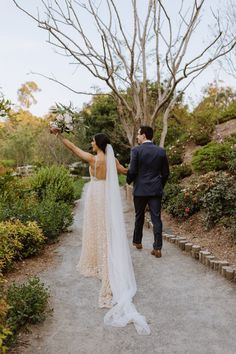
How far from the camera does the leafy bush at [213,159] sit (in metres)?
10.4

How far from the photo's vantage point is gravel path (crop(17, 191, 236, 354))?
3.39 meters

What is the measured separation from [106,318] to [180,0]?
28.4 ft

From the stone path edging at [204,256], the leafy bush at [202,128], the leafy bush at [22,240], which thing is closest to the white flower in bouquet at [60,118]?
the leafy bush at [22,240]

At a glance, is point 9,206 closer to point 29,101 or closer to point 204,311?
point 204,311

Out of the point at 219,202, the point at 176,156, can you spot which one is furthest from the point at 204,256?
the point at 176,156

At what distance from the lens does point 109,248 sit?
4867 millimetres

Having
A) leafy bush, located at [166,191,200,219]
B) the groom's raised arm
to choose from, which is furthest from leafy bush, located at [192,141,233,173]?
the groom's raised arm

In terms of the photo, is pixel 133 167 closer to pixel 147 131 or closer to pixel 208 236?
pixel 147 131

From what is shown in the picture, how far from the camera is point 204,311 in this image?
13.6 ft

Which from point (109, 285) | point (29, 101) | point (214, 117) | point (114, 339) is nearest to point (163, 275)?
point (109, 285)

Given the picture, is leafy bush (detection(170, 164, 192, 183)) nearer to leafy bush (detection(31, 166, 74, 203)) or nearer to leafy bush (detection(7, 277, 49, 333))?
leafy bush (detection(31, 166, 74, 203))

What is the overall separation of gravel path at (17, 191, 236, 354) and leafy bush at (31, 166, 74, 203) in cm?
571

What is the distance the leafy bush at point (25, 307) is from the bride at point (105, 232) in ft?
2.38

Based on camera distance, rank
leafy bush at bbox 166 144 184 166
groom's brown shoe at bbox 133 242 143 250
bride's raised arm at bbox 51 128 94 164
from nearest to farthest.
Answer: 1. bride's raised arm at bbox 51 128 94 164
2. groom's brown shoe at bbox 133 242 143 250
3. leafy bush at bbox 166 144 184 166
